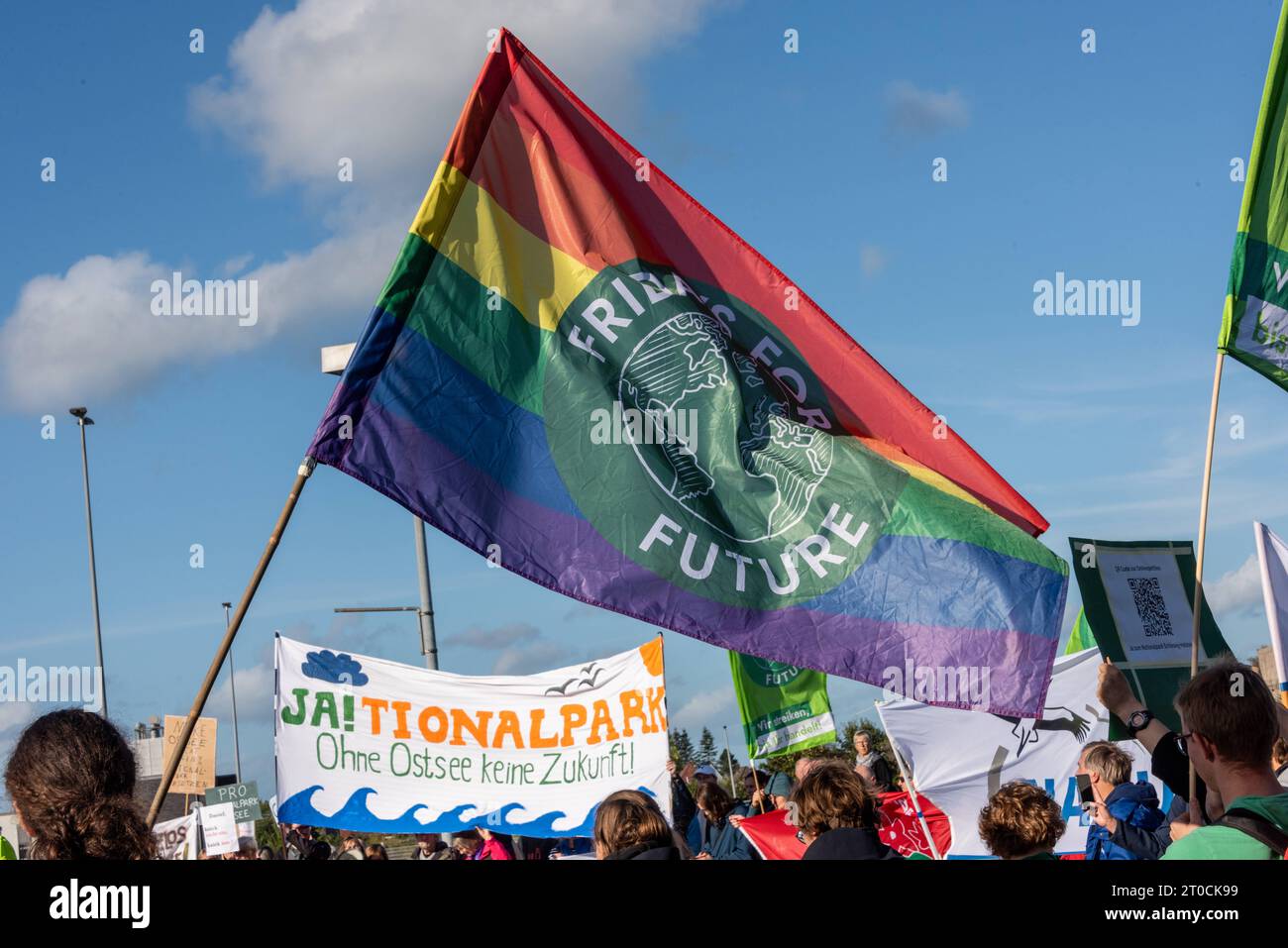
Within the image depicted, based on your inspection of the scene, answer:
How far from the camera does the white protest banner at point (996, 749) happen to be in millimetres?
10703

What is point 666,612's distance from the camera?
557 cm

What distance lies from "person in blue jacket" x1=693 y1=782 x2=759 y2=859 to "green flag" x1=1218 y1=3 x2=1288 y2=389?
16.7 feet

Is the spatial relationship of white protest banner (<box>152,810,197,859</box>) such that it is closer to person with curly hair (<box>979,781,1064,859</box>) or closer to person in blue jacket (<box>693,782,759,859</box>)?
person in blue jacket (<box>693,782,759,859</box>)

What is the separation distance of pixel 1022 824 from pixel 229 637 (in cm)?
319

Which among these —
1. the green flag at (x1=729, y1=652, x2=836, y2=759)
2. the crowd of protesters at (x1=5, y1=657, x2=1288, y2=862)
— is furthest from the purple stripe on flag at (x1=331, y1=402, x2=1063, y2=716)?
the green flag at (x1=729, y1=652, x2=836, y2=759)

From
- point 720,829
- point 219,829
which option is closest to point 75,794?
point 720,829

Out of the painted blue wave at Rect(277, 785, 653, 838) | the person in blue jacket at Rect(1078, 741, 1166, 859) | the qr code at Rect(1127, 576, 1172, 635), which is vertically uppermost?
the qr code at Rect(1127, 576, 1172, 635)

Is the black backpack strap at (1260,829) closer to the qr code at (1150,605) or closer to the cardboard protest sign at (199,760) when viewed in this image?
the qr code at (1150,605)

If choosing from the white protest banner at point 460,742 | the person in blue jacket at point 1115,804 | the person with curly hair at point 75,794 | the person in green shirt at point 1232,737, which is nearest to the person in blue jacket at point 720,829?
the white protest banner at point 460,742

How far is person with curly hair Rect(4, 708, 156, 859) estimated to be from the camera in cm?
295

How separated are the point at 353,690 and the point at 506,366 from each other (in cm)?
665
